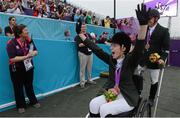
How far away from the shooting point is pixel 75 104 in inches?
247

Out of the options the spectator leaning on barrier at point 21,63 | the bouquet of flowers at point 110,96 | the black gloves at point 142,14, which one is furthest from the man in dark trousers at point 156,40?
the spectator leaning on barrier at point 21,63

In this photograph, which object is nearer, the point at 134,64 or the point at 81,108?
the point at 134,64

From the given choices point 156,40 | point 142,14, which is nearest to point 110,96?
point 142,14

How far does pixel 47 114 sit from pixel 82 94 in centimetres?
181

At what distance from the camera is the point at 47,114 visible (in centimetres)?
553

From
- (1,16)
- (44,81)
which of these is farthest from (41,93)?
(1,16)

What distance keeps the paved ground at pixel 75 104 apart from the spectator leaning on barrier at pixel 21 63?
340 mm

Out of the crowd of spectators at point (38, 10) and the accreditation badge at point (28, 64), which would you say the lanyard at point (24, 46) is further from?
the crowd of spectators at point (38, 10)

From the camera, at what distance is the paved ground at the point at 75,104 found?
5.60m

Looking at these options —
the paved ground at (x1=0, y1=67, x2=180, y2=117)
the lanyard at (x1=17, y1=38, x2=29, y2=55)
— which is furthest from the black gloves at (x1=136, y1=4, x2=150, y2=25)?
the lanyard at (x1=17, y1=38, x2=29, y2=55)

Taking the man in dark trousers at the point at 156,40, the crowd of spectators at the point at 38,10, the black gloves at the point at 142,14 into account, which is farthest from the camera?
the crowd of spectators at the point at 38,10

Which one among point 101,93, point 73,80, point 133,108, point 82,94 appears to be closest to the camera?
point 133,108

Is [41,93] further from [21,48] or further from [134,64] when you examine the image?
[134,64]

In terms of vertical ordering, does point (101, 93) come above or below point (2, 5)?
below
